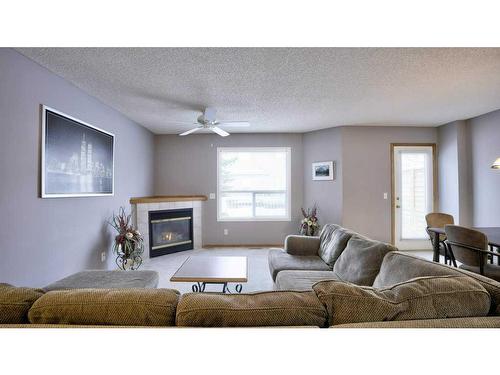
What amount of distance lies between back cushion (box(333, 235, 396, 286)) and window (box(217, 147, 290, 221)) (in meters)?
3.19

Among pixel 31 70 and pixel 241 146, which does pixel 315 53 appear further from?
pixel 241 146

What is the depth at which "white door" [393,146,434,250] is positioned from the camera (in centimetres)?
511

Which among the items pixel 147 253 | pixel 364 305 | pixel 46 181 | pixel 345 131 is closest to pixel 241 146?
pixel 345 131

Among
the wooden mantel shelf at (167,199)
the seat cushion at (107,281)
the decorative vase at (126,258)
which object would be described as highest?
the wooden mantel shelf at (167,199)

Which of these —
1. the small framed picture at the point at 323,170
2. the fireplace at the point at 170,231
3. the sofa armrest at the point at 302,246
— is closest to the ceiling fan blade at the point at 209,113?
the sofa armrest at the point at 302,246

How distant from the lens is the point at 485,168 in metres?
4.20

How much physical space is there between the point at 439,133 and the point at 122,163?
223 inches

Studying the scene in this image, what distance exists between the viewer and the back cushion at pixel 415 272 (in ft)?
3.80

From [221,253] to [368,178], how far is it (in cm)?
308

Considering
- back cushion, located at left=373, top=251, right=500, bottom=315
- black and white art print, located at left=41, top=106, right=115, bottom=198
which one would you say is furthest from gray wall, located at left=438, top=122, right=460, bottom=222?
black and white art print, located at left=41, top=106, right=115, bottom=198

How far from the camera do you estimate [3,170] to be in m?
2.14

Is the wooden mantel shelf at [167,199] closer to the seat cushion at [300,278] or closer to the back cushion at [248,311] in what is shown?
the seat cushion at [300,278]

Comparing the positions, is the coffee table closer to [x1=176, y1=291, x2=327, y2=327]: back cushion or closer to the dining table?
[x1=176, y1=291, x2=327, y2=327]: back cushion

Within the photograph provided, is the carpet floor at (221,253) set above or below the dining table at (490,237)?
below
